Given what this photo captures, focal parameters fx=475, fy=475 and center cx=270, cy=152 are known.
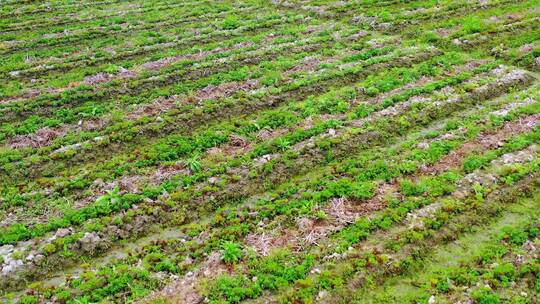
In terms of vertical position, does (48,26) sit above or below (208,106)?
above

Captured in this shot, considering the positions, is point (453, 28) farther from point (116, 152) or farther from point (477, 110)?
point (116, 152)

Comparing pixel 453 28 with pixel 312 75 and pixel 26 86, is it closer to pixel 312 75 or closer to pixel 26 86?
pixel 312 75

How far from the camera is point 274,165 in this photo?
1773 centimetres

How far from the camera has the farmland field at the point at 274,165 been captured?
1320cm

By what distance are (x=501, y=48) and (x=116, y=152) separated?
2156 centimetres

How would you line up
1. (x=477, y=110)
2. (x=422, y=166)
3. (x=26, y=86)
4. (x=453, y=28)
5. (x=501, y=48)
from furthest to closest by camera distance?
(x=453, y=28) → (x=501, y=48) → (x=26, y=86) → (x=477, y=110) → (x=422, y=166)

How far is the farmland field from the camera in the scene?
13195 millimetres

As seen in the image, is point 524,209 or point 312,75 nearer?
point 524,209

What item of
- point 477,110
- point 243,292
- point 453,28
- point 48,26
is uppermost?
point 48,26

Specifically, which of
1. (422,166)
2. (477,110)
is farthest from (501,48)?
(422,166)

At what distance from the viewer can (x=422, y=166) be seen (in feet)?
56.6

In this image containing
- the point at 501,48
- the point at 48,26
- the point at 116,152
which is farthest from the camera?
the point at 48,26

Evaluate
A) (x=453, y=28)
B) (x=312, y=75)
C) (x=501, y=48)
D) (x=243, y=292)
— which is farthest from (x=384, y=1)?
(x=243, y=292)

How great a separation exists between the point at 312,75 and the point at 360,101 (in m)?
3.68
